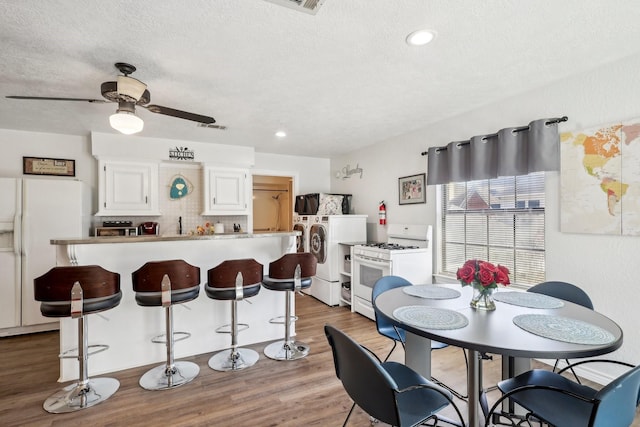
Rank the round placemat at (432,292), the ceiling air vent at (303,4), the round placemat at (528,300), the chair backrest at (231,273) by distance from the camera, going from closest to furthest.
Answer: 1. the ceiling air vent at (303,4)
2. the round placemat at (528,300)
3. the round placemat at (432,292)
4. the chair backrest at (231,273)

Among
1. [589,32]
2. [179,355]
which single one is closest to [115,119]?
[179,355]

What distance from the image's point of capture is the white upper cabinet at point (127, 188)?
4.09m

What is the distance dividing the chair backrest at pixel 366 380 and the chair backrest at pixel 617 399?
0.69 metres

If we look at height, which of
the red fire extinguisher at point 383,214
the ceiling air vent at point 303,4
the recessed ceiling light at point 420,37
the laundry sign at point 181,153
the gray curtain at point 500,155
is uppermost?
the recessed ceiling light at point 420,37

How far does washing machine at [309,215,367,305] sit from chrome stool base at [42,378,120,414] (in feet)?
9.26

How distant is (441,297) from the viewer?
2.00 meters

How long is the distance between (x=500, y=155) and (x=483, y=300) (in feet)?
5.65

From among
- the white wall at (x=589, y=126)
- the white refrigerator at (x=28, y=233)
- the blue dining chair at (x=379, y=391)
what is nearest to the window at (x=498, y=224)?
the white wall at (x=589, y=126)

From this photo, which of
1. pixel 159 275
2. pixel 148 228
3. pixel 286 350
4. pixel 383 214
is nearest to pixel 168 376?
pixel 159 275

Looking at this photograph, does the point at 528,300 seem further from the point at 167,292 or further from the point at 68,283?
the point at 68,283

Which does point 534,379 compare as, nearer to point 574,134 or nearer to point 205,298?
point 574,134

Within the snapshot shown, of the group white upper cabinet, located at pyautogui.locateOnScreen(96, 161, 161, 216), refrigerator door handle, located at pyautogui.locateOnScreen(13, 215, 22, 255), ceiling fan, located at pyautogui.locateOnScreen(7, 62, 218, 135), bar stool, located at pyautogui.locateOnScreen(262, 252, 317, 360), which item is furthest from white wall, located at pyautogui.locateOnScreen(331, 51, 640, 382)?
refrigerator door handle, located at pyautogui.locateOnScreen(13, 215, 22, 255)

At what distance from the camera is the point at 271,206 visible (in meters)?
8.41

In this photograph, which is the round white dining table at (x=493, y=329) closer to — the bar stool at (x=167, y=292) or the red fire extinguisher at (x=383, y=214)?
the bar stool at (x=167, y=292)
